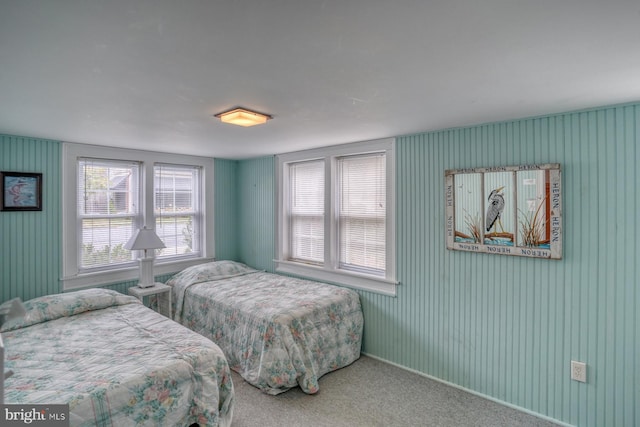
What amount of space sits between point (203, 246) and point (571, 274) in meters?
4.03

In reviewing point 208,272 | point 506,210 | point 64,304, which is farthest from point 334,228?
point 64,304

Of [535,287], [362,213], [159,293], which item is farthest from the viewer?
[159,293]

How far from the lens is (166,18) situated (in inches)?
47.0

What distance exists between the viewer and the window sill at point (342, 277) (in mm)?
3391

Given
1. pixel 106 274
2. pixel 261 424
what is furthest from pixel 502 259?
pixel 106 274

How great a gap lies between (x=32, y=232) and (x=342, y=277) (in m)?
3.07

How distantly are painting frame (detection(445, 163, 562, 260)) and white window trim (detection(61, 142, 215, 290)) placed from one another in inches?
123

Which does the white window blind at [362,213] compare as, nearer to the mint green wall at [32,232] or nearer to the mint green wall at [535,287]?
the mint green wall at [535,287]

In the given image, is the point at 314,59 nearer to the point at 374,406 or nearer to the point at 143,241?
the point at 374,406

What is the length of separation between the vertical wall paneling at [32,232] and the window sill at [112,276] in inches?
4.9

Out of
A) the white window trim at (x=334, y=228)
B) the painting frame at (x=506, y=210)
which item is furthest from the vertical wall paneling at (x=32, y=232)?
the painting frame at (x=506, y=210)

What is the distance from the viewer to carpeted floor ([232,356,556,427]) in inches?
96.9

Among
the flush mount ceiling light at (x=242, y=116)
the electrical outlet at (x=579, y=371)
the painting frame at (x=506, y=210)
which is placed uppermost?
the flush mount ceiling light at (x=242, y=116)

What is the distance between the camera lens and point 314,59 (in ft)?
5.03
